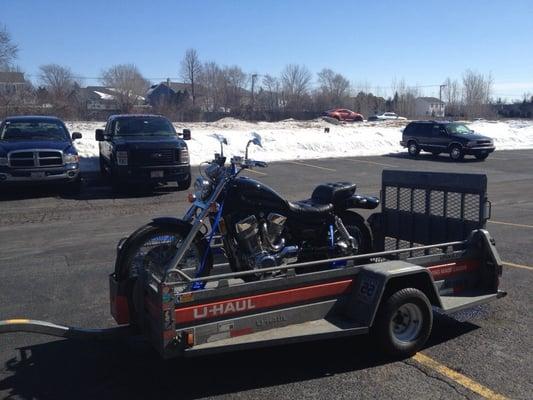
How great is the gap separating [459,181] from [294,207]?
5.77 feet

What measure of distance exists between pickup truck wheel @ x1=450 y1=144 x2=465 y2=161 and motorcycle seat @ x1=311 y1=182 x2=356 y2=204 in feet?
68.8

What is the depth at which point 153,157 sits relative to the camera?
14148 millimetres

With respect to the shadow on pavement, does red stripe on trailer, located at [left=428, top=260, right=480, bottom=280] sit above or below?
above

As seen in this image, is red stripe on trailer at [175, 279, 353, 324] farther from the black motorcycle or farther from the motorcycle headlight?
the motorcycle headlight

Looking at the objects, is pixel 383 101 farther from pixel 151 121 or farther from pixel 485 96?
pixel 151 121

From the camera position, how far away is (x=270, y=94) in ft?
275

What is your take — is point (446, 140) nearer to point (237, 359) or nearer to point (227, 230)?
point (227, 230)

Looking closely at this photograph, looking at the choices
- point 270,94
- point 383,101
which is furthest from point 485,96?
point 270,94

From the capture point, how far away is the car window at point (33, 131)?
570 inches

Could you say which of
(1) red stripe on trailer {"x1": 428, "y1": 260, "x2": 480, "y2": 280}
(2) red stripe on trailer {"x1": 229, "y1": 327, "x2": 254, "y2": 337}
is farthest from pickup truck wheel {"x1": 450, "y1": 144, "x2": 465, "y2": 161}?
(2) red stripe on trailer {"x1": 229, "y1": 327, "x2": 254, "y2": 337}

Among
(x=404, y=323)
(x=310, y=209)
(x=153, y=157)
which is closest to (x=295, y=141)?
(x=153, y=157)

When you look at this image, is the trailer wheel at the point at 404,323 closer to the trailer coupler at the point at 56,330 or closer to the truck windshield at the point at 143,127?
the trailer coupler at the point at 56,330

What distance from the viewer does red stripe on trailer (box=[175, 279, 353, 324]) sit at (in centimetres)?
398

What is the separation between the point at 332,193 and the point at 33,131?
11.4 m
